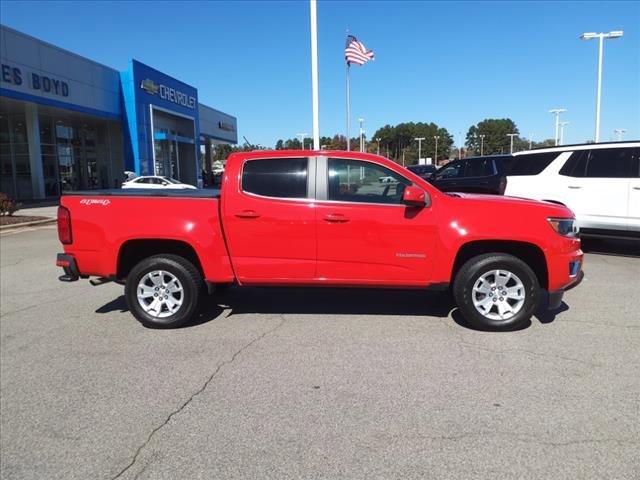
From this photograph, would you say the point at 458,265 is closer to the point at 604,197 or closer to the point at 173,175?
the point at 604,197

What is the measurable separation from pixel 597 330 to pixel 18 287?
795 centimetres

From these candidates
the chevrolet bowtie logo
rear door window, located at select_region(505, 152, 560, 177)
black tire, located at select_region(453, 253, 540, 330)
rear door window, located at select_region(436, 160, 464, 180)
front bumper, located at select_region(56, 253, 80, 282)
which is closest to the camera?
black tire, located at select_region(453, 253, 540, 330)

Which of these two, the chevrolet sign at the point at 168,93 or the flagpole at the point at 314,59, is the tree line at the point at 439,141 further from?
the flagpole at the point at 314,59

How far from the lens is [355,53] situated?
2386cm

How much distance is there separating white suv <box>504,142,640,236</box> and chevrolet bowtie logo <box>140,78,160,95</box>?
27718mm

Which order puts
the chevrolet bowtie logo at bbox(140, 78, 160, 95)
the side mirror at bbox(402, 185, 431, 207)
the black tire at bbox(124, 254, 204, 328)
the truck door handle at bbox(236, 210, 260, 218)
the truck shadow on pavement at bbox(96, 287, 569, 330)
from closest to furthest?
1. the side mirror at bbox(402, 185, 431, 207)
2. the truck door handle at bbox(236, 210, 260, 218)
3. the black tire at bbox(124, 254, 204, 328)
4. the truck shadow on pavement at bbox(96, 287, 569, 330)
5. the chevrolet bowtie logo at bbox(140, 78, 160, 95)

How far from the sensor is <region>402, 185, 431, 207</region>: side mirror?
496cm

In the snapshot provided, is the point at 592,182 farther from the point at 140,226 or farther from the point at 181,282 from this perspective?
the point at 140,226

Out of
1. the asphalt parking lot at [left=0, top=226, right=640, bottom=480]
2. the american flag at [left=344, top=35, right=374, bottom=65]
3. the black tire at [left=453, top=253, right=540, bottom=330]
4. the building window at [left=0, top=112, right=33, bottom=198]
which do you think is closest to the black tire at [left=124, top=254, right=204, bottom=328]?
the asphalt parking lot at [left=0, top=226, right=640, bottom=480]

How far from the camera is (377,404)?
3.65 m

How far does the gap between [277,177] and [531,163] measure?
6.67 meters

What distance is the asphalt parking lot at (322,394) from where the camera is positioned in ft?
9.81

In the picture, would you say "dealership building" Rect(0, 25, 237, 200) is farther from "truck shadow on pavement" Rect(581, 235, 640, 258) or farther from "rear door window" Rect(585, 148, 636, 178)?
"truck shadow on pavement" Rect(581, 235, 640, 258)

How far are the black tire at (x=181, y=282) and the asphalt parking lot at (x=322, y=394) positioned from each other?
0.14m
